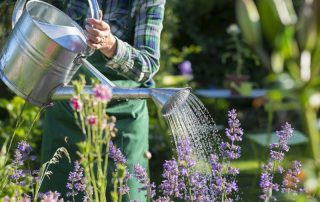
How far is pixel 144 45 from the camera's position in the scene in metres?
2.41

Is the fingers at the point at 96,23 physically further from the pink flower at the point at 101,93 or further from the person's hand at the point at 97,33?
the pink flower at the point at 101,93

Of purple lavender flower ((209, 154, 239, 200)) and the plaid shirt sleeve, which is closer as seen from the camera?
purple lavender flower ((209, 154, 239, 200))

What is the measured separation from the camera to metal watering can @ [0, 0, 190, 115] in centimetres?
195

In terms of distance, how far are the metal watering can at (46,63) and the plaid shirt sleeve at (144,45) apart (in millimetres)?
264

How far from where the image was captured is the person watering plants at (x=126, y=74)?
2379mm

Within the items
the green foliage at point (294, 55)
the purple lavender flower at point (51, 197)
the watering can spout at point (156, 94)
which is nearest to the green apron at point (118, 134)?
the watering can spout at point (156, 94)

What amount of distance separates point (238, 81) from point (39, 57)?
18.5ft

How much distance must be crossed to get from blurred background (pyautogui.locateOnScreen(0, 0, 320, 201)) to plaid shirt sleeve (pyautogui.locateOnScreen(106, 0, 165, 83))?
11.9 inches

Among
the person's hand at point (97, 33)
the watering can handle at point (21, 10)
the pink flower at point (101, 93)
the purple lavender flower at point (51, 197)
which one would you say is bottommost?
the purple lavender flower at point (51, 197)

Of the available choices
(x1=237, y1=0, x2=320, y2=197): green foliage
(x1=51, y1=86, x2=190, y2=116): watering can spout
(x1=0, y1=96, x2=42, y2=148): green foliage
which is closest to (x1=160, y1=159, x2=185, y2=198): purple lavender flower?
(x1=51, y1=86, x2=190, y2=116): watering can spout

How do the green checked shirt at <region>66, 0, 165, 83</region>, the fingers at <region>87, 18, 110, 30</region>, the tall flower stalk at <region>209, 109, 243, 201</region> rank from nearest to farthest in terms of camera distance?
the fingers at <region>87, 18, 110, 30</region>
the tall flower stalk at <region>209, 109, 243, 201</region>
the green checked shirt at <region>66, 0, 165, 83</region>

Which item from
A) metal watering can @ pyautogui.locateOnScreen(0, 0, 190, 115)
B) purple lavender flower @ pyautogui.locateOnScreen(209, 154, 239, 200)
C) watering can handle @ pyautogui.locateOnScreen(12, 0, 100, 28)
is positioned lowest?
purple lavender flower @ pyautogui.locateOnScreen(209, 154, 239, 200)

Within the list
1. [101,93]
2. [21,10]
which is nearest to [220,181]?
[21,10]

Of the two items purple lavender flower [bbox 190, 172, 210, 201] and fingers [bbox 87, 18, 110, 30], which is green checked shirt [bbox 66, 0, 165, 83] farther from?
purple lavender flower [bbox 190, 172, 210, 201]
